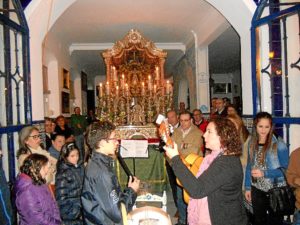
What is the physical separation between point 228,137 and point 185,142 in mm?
2371

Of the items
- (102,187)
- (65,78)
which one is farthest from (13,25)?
(65,78)

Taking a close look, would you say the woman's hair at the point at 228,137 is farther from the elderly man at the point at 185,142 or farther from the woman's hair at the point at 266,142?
the elderly man at the point at 185,142

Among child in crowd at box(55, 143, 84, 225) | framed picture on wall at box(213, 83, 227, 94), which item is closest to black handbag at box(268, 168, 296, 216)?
child in crowd at box(55, 143, 84, 225)

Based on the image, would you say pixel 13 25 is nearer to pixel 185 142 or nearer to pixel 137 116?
pixel 185 142

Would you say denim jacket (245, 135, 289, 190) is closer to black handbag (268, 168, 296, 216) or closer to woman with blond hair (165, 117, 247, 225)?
A: black handbag (268, 168, 296, 216)

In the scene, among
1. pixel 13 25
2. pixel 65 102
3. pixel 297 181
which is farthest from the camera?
pixel 65 102

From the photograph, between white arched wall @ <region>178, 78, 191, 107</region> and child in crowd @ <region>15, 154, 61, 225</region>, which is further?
white arched wall @ <region>178, 78, 191, 107</region>

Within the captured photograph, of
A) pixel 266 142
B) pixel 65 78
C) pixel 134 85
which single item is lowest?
pixel 266 142

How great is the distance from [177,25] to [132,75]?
191cm

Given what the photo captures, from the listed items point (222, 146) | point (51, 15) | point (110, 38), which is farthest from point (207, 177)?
point (110, 38)

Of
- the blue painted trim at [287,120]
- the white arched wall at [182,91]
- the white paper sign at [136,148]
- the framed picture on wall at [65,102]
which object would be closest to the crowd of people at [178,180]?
the blue painted trim at [287,120]

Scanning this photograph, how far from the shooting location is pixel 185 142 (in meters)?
4.41

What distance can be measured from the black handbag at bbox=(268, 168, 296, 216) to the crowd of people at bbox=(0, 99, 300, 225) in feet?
0.38

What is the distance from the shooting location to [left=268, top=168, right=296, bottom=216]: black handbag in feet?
9.42
